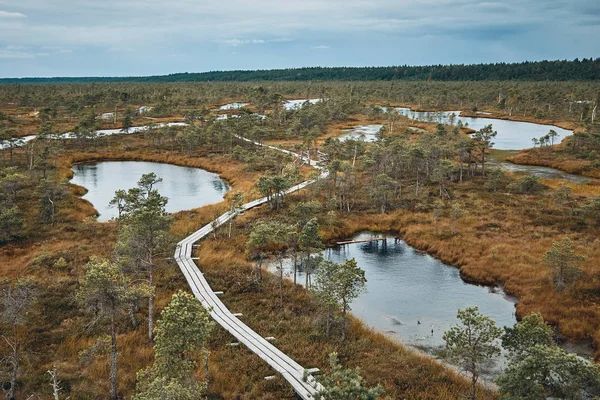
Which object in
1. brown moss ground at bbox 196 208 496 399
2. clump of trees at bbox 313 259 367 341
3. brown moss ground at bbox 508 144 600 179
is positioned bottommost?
brown moss ground at bbox 196 208 496 399

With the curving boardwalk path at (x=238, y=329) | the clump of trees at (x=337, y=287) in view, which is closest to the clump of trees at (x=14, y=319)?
the curving boardwalk path at (x=238, y=329)

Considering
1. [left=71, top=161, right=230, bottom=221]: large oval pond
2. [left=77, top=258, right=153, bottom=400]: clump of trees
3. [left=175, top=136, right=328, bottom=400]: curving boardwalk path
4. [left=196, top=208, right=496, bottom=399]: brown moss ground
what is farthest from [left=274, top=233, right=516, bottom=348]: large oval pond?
[left=71, top=161, right=230, bottom=221]: large oval pond

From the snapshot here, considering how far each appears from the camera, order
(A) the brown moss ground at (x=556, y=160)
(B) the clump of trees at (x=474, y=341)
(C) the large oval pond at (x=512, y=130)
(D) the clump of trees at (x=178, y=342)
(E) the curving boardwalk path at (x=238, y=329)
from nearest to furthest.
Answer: (D) the clump of trees at (x=178, y=342) → (B) the clump of trees at (x=474, y=341) → (E) the curving boardwalk path at (x=238, y=329) → (A) the brown moss ground at (x=556, y=160) → (C) the large oval pond at (x=512, y=130)

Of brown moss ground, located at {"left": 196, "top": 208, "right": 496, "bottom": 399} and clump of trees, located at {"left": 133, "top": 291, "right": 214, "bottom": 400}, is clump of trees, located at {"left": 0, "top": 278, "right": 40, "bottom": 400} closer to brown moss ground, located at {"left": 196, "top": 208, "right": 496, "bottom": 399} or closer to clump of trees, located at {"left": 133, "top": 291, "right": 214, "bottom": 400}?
clump of trees, located at {"left": 133, "top": 291, "right": 214, "bottom": 400}

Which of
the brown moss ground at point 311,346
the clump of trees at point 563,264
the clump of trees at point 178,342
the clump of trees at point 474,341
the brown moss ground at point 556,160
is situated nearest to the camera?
the clump of trees at point 178,342

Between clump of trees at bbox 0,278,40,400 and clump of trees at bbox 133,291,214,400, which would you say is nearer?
clump of trees at bbox 133,291,214,400

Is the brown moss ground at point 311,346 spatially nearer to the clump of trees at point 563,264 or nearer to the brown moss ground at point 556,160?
the clump of trees at point 563,264
